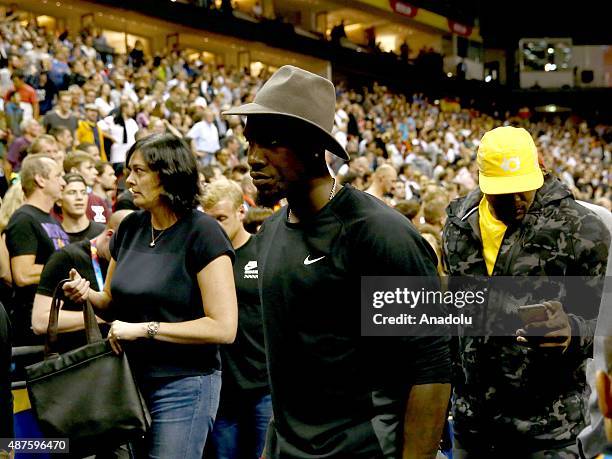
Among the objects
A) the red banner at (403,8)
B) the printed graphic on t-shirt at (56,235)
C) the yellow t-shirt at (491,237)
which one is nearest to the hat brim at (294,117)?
the yellow t-shirt at (491,237)

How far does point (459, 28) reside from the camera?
120 ft

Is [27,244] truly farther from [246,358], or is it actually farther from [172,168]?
[172,168]

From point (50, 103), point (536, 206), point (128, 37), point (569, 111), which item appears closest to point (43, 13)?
point (128, 37)

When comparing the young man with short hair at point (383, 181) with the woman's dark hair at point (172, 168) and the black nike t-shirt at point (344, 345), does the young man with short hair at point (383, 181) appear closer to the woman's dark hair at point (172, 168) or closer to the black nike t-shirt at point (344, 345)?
the woman's dark hair at point (172, 168)

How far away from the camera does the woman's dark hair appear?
2848 millimetres

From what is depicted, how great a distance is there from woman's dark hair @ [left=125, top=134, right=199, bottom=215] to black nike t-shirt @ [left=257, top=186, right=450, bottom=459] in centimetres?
91

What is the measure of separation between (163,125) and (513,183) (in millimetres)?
8058

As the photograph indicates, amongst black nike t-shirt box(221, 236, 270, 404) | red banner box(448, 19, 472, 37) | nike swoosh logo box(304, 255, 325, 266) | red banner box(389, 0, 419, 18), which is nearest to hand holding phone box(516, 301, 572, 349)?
nike swoosh logo box(304, 255, 325, 266)

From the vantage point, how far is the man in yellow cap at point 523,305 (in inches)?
97.6

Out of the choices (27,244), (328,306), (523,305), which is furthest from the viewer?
(27,244)

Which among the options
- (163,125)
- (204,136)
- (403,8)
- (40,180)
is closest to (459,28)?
(403,8)

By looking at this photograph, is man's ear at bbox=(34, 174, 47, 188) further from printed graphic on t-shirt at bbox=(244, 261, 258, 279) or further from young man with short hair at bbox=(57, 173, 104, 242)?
printed graphic on t-shirt at bbox=(244, 261, 258, 279)

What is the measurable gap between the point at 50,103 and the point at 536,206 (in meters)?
10.7

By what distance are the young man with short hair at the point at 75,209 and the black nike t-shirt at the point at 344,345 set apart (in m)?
3.04
